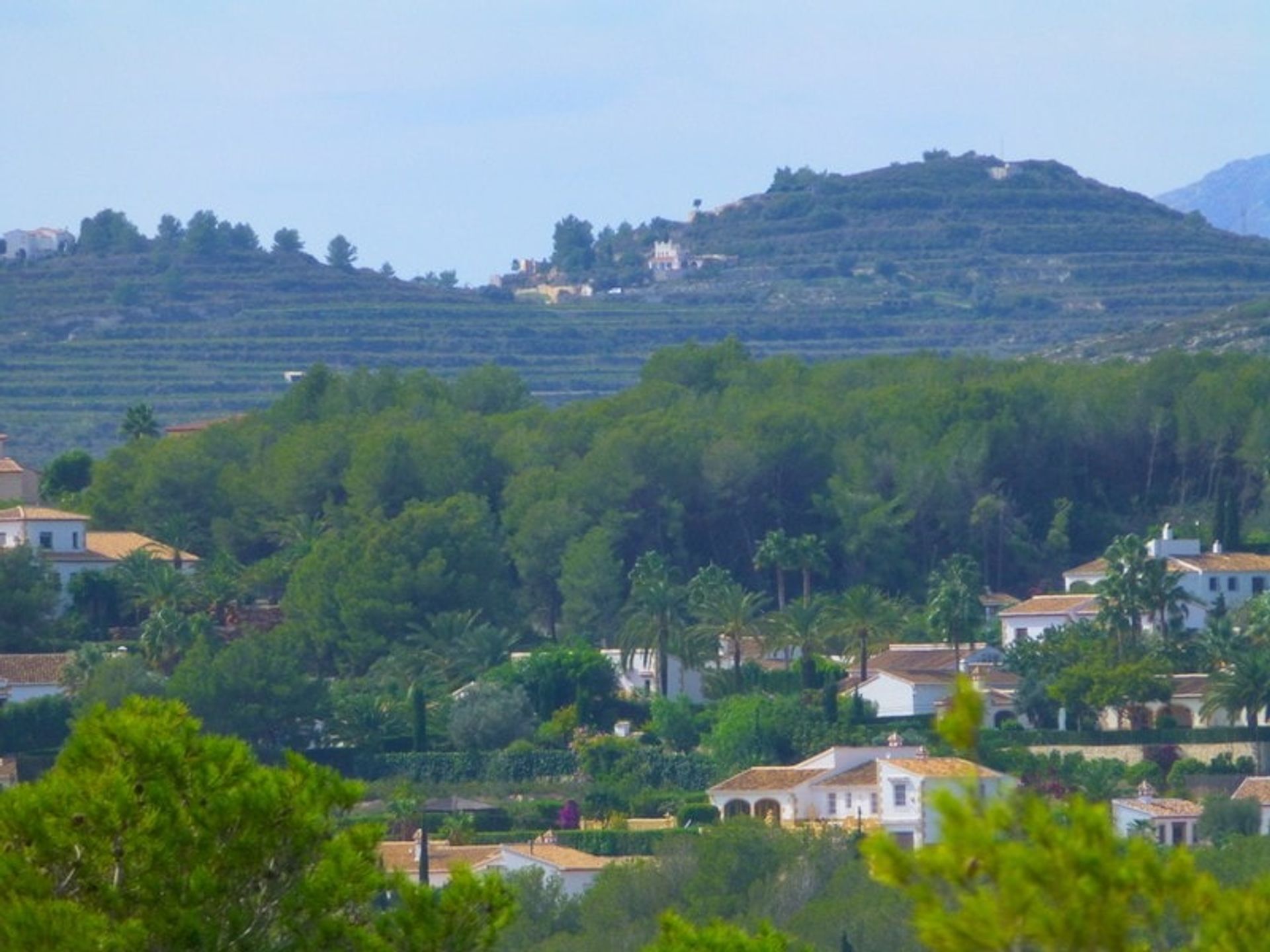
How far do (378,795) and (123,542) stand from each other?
2036 cm

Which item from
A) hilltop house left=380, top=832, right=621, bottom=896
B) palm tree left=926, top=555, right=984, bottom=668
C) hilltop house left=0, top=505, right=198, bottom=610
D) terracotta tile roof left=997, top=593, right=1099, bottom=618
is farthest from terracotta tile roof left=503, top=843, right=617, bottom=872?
hilltop house left=0, top=505, right=198, bottom=610

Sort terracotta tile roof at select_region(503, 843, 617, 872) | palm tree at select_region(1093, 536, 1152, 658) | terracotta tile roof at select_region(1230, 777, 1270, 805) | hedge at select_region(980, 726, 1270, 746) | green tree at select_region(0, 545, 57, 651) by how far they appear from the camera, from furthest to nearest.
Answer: green tree at select_region(0, 545, 57, 651), palm tree at select_region(1093, 536, 1152, 658), hedge at select_region(980, 726, 1270, 746), terracotta tile roof at select_region(1230, 777, 1270, 805), terracotta tile roof at select_region(503, 843, 617, 872)

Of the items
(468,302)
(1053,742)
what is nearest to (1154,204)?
(468,302)

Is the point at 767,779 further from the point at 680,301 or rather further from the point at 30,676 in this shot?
the point at 680,301

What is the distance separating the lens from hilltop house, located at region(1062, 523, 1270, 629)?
7544cm

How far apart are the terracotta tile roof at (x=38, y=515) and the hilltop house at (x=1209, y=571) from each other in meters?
22.1

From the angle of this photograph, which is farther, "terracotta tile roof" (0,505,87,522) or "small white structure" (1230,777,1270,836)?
"terracotta tile roof" (0,505,87,522)

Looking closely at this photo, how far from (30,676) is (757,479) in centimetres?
2165

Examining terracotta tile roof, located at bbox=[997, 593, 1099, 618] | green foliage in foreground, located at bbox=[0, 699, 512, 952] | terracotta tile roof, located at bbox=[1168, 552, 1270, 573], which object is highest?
green foliage in foreground, located at bbox=[0, 699, 512, 952]

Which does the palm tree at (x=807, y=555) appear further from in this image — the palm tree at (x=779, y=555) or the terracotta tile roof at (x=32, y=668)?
the terracotta tile roof at (x=32, y=668)

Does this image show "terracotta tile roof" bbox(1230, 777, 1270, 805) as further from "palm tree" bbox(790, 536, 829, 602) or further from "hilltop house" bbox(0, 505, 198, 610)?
"hilltop house" bbox(0, 505, 198, 610)

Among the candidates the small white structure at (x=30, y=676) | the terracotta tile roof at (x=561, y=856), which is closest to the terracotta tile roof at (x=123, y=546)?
the small white structure at (x=30, y=676)

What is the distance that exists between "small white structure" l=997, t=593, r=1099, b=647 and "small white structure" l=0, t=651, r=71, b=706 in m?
19.3

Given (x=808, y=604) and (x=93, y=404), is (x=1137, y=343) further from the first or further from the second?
(x=808, y=604)
